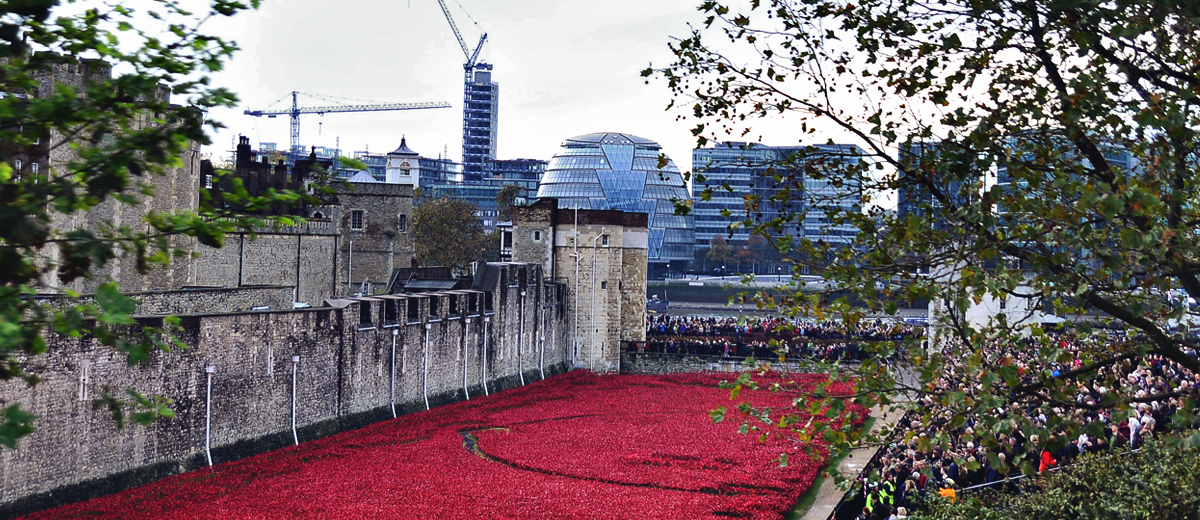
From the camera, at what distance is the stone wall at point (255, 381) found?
20312 mm

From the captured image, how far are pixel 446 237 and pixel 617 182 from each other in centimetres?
5320

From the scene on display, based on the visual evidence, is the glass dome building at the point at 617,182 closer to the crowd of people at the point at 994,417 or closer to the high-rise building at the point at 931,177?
the crowd of people at the point at 994,417

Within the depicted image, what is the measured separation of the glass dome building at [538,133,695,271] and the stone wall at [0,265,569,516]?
3312 inches

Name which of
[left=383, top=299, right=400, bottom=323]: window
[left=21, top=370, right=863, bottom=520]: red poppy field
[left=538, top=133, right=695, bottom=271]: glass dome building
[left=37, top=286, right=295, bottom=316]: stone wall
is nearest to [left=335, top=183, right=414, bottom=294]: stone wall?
[left=37, top=286, right=295, bottom=316]: stone wall

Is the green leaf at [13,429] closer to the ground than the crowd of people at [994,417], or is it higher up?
higher up

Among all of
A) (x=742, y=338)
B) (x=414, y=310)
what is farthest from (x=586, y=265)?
(x=414, y=310)

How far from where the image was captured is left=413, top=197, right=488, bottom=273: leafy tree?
80312 mm

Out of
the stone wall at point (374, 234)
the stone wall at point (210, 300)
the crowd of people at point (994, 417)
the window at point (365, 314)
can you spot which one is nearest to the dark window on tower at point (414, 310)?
the window at point (365, 314)

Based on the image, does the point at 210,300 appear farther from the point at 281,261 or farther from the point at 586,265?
the point at 586,265

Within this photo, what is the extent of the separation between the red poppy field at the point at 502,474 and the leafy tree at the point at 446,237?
44.3m

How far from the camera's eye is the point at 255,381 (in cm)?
2652

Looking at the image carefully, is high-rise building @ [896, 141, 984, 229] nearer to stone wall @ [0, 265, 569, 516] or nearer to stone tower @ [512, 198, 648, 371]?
stone wall @ [0, 265, 569, 516]

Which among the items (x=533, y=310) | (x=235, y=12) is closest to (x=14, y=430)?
(x=235, y=12)

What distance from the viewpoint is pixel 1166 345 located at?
877 cm
